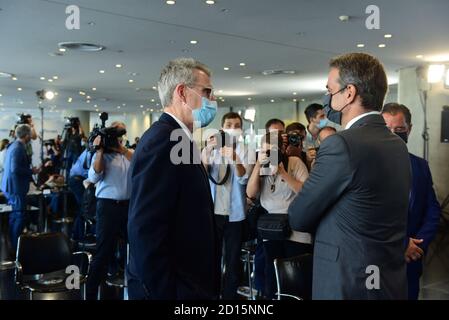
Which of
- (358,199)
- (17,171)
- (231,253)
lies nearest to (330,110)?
(358,199)

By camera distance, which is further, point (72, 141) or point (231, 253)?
point (72, 141)

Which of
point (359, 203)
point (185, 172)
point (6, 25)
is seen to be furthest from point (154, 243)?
point (6, 25)

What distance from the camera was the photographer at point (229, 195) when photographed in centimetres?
375

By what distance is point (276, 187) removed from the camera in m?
3.45

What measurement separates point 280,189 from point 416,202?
3.91 ft

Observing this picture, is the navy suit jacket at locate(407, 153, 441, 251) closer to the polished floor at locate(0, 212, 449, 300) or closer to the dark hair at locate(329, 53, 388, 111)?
the dark hair at locate(329, 53, 388, 111)

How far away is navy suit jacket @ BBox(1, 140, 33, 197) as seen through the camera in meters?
5.83

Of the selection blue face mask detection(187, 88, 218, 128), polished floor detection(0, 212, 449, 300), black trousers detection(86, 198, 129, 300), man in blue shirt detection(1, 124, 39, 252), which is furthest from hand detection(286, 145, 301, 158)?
man in blue shirt detection(1, 124, 39, 252)

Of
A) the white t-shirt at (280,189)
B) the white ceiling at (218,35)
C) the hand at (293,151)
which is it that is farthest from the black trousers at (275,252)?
the white ceiling at (218,35)

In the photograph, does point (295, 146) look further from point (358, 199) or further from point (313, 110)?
point (358, 199)

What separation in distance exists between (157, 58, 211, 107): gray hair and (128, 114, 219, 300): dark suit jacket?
0.13m

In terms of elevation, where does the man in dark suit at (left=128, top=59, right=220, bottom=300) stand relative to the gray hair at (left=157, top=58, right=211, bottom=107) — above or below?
below

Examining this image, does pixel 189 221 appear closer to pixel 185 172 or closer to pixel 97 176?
pixel 185 172

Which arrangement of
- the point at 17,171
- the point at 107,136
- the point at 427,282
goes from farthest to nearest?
the point at 17,171 < the point at 427,282 < the point at 107,136
